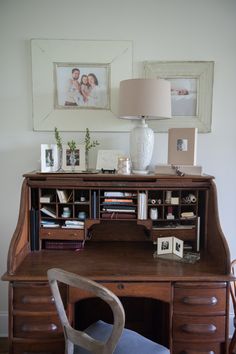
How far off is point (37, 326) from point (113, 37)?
1.82 m

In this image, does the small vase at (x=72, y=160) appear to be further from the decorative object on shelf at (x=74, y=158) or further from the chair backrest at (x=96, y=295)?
the chair backrest at (x=96, y=295)

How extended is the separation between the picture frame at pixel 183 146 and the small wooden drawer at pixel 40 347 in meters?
1.20

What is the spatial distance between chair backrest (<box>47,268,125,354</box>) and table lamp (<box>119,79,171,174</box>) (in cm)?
89

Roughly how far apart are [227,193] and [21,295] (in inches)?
59.7

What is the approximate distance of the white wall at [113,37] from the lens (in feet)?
6.41

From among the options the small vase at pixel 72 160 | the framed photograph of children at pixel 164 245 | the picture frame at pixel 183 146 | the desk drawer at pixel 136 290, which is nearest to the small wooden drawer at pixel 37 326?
the desk drawer at pixel 136 290

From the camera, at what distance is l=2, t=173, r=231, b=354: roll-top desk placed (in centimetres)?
145

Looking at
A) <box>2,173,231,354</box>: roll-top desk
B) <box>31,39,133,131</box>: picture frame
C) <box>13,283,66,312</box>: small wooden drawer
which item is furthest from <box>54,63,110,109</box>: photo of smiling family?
<box>13,283,66,312</box>: small wooden drawer

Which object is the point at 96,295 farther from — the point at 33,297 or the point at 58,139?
the point at 58,139

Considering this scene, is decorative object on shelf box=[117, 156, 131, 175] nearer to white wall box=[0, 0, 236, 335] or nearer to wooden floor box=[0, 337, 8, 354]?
white wall box=[0, 0, 236, 335]

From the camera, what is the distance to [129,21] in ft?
6.45

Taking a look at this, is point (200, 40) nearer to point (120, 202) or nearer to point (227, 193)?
point (227, 193)

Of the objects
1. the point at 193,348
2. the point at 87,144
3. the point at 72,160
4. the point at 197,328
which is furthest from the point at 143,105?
the point at 193,348

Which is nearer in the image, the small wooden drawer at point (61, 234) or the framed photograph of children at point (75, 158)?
the small wooden drawer at point (61, 234)
